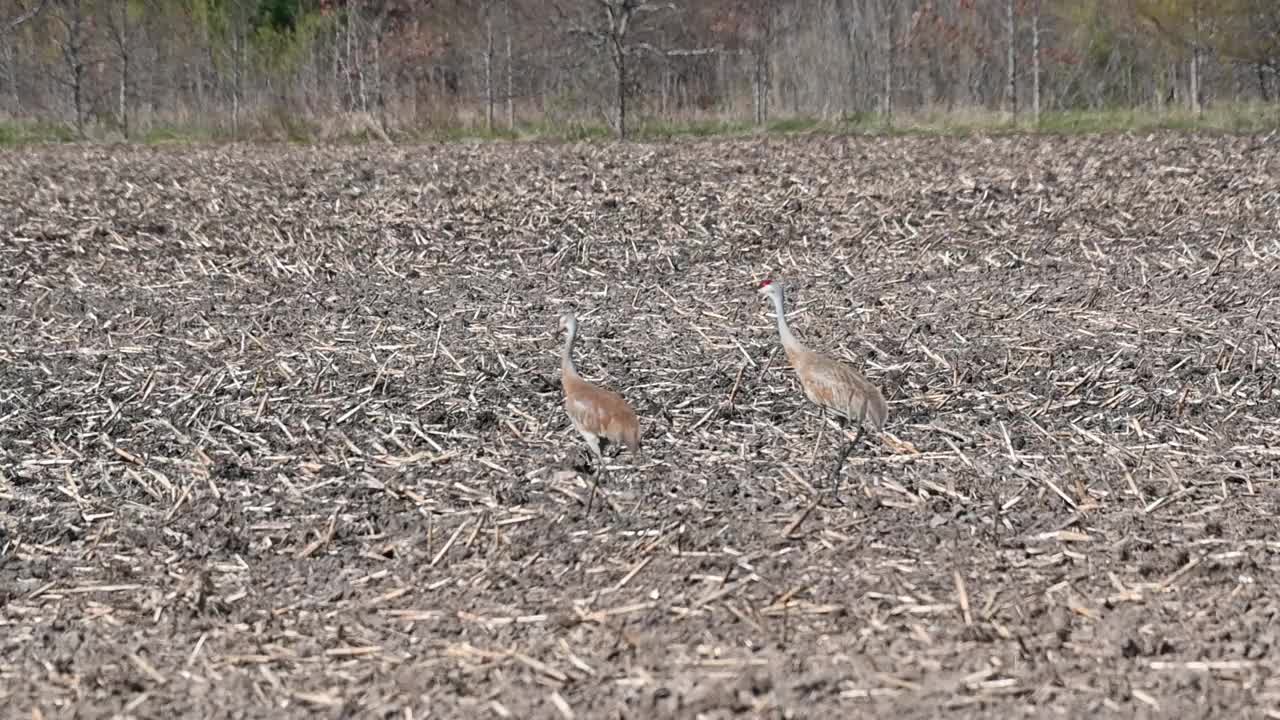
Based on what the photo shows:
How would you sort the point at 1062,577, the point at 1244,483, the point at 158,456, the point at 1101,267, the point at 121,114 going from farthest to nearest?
the point at 121,114
the point at 1101,267
the point at 158,456
the point at 1244,483
the point at 1062,577

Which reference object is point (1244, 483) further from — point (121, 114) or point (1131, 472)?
point (121, 114)

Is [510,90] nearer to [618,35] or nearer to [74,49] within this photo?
[618,35]

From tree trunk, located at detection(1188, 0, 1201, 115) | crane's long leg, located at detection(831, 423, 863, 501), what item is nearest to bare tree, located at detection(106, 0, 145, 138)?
tree trunk, located at detection(1188, 0, 1201, 115)

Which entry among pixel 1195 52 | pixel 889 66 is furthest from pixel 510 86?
Result: pixel 1195 52

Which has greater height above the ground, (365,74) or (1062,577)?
(365,74)

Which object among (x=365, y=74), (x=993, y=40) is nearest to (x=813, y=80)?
(x=993, y=40)

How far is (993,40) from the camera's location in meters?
27.5

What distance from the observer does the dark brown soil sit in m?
4.27

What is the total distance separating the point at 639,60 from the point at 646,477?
21.6 meters

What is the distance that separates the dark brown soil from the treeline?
43.8ft


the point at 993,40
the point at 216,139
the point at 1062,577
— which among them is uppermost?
the point at 993,40

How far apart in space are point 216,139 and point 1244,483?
19467 millimetres

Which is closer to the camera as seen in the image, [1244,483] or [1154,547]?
[1154,547]

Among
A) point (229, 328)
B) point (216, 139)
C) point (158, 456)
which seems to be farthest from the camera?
point (216, 139)
